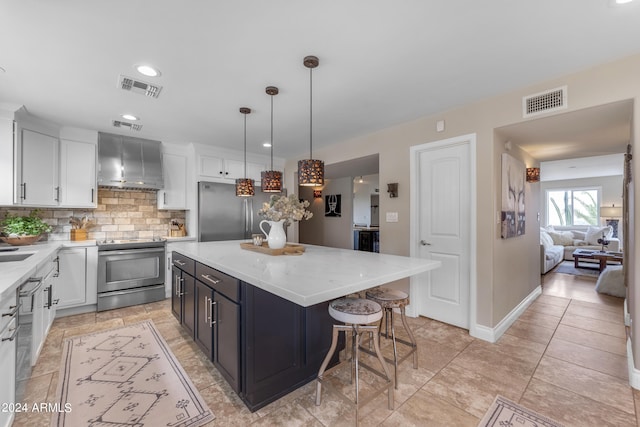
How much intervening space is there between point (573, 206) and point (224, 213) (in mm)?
10097

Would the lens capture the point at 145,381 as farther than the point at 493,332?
No

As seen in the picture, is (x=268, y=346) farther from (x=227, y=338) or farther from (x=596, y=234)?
(x=596, y=234)

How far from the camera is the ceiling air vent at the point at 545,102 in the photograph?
7.44ft

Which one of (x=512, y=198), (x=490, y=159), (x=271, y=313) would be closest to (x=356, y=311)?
(x=271, y=313)

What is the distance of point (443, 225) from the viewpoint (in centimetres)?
311

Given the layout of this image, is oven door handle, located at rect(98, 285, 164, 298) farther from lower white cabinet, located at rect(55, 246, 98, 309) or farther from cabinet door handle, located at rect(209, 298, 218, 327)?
cabinet door handle, located at rect(209, 298, 218, 327)

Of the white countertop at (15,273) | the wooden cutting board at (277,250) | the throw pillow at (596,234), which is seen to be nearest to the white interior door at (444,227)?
the wooden cutting board at (277,250)

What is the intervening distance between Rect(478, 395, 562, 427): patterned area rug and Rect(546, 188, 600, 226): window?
9.24m

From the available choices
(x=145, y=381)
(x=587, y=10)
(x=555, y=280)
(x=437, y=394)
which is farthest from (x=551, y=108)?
(x=555, y=280)

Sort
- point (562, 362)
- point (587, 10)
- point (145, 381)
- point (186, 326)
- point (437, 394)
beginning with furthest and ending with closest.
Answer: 1. point (186, 326)
2. point (562, 362)
3. point (145, 381)
4. point (437, 394)
5. point (587, 10)

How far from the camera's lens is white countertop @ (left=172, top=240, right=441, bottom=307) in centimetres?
133

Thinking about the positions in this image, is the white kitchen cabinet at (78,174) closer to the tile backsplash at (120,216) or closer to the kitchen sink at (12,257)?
the tile backsplash at (120,216)

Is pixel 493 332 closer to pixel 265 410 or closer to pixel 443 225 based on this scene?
pixel 443 225

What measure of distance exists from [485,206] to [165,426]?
3.04 m
